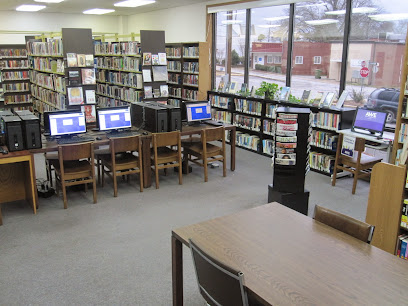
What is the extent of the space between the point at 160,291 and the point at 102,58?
8.35 metres

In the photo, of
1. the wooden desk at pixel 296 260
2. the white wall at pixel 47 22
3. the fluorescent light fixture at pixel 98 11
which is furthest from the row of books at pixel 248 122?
the white wall at pixel 47 22

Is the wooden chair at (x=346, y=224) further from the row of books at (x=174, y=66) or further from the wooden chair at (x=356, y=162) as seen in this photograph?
the row of books at (x=174, y=66)

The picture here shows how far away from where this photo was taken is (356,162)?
214 inches

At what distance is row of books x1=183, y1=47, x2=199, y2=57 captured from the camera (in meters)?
8.93

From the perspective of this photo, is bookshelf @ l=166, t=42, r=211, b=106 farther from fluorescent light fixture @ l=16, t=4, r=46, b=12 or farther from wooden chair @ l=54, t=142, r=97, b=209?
wooden chair @ l=54, t=142, r=97, b=209

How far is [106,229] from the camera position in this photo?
4.36m

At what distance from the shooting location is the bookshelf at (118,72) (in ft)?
28.1

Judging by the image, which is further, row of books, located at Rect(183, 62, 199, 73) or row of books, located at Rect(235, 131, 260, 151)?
row of books, located at Rect(183, 62, 199, 73)

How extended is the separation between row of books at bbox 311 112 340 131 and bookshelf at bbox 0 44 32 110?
29.3 feet

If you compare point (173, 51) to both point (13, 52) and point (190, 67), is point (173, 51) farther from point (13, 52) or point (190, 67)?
point (13, 52)

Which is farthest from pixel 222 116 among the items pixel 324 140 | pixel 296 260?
pixel 296 260

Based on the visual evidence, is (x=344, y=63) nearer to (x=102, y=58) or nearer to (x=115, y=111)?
(x=115, y=111)

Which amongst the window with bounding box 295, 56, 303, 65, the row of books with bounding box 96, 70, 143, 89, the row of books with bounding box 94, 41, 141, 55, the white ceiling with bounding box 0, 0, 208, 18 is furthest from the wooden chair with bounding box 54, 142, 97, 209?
the white ceiling with bounding box 0, 0, 208, 18

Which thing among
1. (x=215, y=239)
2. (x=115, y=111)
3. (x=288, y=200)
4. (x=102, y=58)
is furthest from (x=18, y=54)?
(x=215, y=239)
